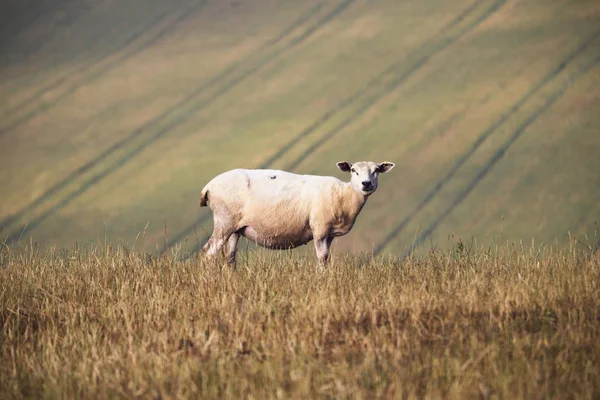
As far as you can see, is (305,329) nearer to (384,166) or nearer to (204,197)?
(384,166)

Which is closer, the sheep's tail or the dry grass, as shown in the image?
the dry grass

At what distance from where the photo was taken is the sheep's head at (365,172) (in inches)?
315

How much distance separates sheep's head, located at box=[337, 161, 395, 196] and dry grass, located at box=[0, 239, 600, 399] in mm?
752

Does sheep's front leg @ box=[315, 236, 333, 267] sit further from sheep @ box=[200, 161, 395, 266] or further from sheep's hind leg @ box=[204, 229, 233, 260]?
sheep's hind leg @ box=[204, 229, 233, 260]

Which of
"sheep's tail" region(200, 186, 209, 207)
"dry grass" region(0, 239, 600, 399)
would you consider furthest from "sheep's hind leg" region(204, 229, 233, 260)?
"dry grass" region(0, 239, 600, 399)

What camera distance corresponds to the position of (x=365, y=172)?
806 centimetres

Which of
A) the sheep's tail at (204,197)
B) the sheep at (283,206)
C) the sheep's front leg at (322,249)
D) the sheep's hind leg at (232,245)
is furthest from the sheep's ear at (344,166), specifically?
the sheep's tail at (204,197)

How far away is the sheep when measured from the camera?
823cm

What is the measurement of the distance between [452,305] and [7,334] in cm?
295

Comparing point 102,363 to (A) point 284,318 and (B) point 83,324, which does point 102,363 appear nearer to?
(B) point 83,324

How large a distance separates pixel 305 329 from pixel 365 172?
10.0 ft

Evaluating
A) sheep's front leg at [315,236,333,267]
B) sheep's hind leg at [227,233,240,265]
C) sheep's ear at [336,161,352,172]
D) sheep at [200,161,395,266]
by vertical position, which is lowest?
sheep's front leg at [315,236,333,267]

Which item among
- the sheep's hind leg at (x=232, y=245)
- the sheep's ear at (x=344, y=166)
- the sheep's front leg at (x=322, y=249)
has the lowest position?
the sheep's front leg at (x=322, y=249)

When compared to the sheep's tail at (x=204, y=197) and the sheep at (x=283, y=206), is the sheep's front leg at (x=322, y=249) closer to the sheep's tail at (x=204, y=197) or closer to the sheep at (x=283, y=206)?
the sheep at (x=283, y=206)
